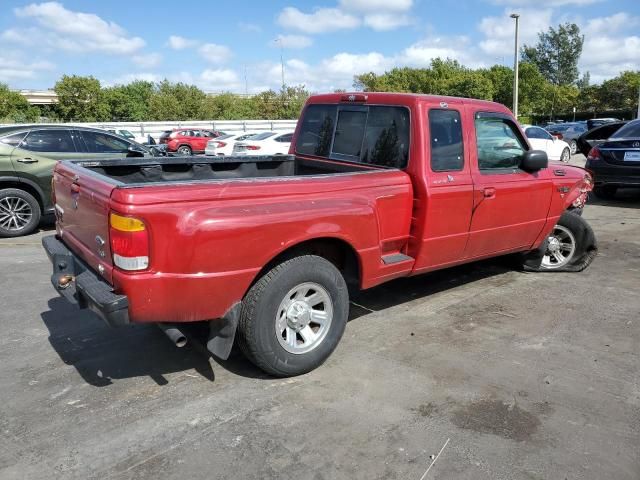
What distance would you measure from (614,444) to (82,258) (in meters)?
3.41

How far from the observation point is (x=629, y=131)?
10539 mm

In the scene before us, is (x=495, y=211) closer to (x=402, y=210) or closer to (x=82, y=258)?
(x=402, y=210)

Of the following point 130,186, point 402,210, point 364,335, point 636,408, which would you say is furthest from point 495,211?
point 130,186

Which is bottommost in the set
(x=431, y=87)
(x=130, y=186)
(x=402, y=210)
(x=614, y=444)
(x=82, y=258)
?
(x=614, y=444)

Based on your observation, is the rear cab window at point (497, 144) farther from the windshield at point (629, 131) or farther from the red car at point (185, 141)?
the red car at point (185, 141)

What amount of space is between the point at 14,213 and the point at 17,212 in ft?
0.14

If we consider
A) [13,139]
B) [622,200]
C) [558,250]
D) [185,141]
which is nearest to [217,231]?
[558,250]

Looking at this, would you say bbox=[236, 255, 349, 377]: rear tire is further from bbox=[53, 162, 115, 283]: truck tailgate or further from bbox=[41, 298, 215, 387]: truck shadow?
bbox=[53, 162, 115, 283]: truck tailgate

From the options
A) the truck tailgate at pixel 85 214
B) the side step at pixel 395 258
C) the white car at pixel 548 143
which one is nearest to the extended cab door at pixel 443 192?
the side step at pixel 395 258

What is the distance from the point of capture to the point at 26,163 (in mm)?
8148

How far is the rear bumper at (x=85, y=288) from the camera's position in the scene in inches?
116

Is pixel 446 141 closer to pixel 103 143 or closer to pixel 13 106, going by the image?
pixel 103 143

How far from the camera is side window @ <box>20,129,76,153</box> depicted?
27.3ft

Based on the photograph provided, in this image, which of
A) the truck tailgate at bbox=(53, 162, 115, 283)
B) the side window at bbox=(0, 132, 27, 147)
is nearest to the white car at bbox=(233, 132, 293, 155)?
the side window at bbox=(0, 132, 27, 147)
